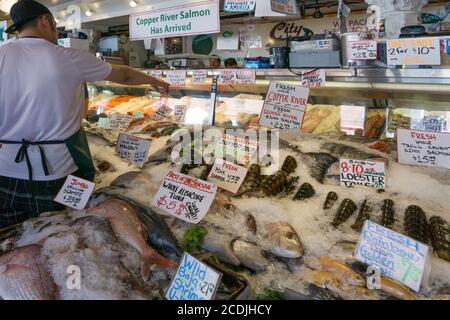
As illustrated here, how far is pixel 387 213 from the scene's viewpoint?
204 centimetres

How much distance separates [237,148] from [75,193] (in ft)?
4.04

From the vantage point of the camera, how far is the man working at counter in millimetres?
2422

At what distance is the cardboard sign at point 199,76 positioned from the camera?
3946 millimetres

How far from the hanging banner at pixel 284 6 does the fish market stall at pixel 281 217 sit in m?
0.59

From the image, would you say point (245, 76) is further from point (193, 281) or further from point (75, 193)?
point (193, 281)

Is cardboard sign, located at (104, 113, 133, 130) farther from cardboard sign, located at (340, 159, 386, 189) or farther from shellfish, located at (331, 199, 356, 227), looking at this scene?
shellfish, located at (331, 199, 356, 227)

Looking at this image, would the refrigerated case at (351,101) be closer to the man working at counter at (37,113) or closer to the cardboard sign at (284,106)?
the cardboard sign at (284,106)

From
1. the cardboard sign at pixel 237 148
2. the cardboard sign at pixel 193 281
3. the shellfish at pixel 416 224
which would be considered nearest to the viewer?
the cardboard sign at pixel 193 281

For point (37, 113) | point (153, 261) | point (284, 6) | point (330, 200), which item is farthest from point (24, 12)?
point (330, 200)

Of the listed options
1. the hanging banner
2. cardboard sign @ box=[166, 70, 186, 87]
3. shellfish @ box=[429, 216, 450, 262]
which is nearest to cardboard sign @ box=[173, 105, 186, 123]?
cardboard sign @ box=[166, 70, 186, 87]

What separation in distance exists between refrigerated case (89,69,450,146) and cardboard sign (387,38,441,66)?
68 mm

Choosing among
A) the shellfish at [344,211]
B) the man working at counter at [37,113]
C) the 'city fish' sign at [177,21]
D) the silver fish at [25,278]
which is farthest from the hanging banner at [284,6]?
the silver fish at [25,278]

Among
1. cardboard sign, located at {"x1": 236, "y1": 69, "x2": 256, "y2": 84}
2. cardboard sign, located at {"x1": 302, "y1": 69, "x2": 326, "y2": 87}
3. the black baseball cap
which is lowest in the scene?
Answer: cardboard sign, located at {"x1": 302, "y1": 69, "x2": 326, "y2": 87}
